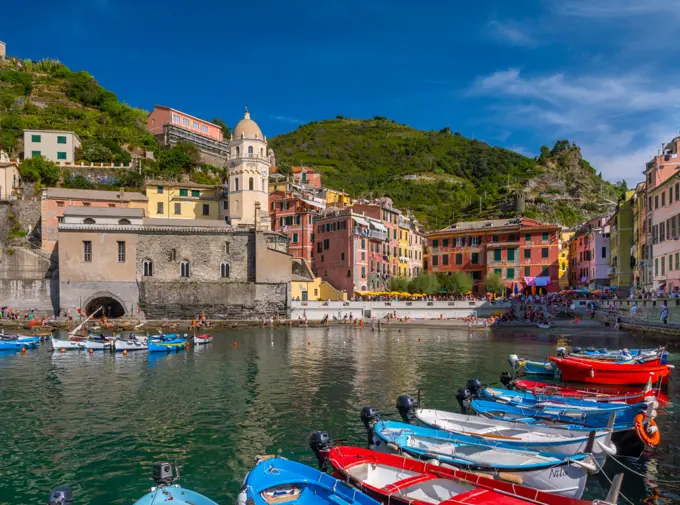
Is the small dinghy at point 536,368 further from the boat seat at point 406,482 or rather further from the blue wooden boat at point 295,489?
the blue wooden boat at point 295,489

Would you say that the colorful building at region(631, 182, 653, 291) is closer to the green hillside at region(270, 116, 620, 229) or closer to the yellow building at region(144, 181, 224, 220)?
the green hillside at region(270, 116, 620, 229)

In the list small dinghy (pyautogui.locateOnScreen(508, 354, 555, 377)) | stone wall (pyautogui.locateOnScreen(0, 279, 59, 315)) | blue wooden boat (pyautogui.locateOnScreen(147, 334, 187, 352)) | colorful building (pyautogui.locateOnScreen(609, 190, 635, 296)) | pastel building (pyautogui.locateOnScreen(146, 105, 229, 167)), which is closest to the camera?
small dinghy (pyautogui.locateOnScreen(508, 354, 555, 377))

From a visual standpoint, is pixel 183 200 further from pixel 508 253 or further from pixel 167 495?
pixel 167 495

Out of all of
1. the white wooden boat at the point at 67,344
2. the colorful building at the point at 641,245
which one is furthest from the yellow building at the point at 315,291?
the colorful building at the point at 641,245

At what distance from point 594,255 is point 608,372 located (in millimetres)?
57561

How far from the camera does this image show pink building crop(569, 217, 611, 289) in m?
78.9

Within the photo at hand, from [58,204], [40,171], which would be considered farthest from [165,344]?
[40,171]

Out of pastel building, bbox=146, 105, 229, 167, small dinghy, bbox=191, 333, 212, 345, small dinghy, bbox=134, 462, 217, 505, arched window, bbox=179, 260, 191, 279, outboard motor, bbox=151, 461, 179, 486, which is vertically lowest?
small dinghy, bbox=191, 333, 212, 345

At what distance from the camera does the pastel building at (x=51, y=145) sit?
7638cm

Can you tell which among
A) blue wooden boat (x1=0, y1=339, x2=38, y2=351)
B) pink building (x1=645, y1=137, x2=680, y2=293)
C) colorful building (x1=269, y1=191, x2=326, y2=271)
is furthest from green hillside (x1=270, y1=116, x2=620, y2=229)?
blue wooden boat (x1=0, y1=339, x2=38, y2=351)

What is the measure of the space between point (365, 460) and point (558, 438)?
591 cm

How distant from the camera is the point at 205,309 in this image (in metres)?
62.0

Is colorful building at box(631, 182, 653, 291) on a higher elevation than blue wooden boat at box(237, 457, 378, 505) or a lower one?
higher

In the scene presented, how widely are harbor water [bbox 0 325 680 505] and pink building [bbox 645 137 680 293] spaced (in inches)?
268
